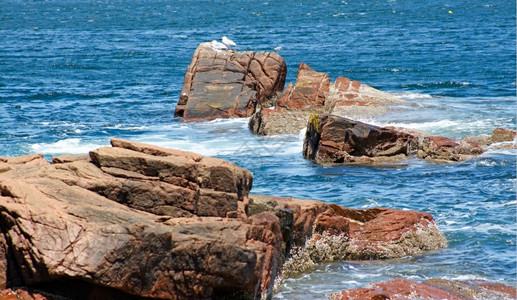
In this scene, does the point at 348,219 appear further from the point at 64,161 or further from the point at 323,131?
the point at 323,131

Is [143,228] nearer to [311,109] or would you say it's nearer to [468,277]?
[468,277]

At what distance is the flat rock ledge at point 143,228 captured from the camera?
25.9ft

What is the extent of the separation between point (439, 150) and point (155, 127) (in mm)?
11675

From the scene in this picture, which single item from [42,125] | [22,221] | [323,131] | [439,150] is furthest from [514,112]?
[22,221]

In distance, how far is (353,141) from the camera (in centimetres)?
1934

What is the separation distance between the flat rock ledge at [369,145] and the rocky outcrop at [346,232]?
20.6ft

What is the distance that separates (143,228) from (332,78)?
31.9 meters

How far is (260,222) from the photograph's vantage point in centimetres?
986

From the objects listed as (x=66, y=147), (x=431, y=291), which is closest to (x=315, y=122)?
(x=66, y=147)

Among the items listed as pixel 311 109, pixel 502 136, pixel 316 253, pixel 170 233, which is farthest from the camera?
pixel 311 109

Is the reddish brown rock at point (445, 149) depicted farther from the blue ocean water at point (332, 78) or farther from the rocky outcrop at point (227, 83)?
the rocky outcrop at point (227, 83)

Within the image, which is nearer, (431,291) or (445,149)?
(431,291)

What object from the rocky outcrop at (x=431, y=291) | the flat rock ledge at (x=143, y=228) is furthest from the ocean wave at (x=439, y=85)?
the rocky outcrop at (x=431, y=291)

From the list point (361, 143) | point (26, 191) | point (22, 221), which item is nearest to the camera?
point (22, 221)
